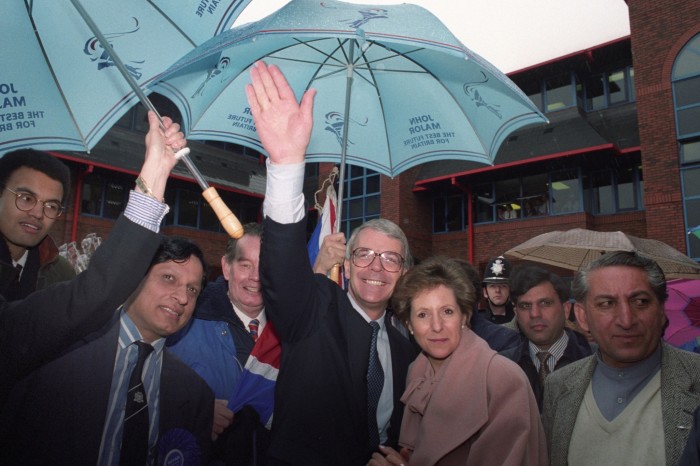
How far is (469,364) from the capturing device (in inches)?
87.6

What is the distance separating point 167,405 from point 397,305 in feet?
4.28

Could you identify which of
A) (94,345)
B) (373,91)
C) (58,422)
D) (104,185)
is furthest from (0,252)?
(104,185)

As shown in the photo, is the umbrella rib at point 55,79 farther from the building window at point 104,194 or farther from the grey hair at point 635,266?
the building window at point 104,194

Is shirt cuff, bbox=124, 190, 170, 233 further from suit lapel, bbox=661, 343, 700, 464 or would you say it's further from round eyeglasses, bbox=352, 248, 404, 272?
suit lapel, bbox=661, 343, 700, 464

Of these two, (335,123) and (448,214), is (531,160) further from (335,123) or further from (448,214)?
(335,123)

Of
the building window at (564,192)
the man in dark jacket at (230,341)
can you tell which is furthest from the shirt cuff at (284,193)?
the building window at (564,192)

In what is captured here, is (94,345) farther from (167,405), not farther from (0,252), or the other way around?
(0,252)

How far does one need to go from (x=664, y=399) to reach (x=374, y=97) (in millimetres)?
3008

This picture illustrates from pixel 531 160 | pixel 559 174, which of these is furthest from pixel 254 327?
pixel 559 174

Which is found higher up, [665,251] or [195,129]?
[195,129]

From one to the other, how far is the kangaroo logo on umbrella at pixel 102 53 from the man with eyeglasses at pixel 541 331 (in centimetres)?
326

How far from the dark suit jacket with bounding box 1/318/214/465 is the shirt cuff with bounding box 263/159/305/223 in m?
1.02

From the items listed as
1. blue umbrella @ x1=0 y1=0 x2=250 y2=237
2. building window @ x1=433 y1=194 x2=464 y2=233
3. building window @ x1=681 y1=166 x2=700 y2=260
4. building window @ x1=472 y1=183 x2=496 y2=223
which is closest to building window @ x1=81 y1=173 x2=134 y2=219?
building window @ x1=433 y1=194 x2=464 y2=233

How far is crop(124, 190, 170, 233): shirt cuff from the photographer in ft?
5.02
